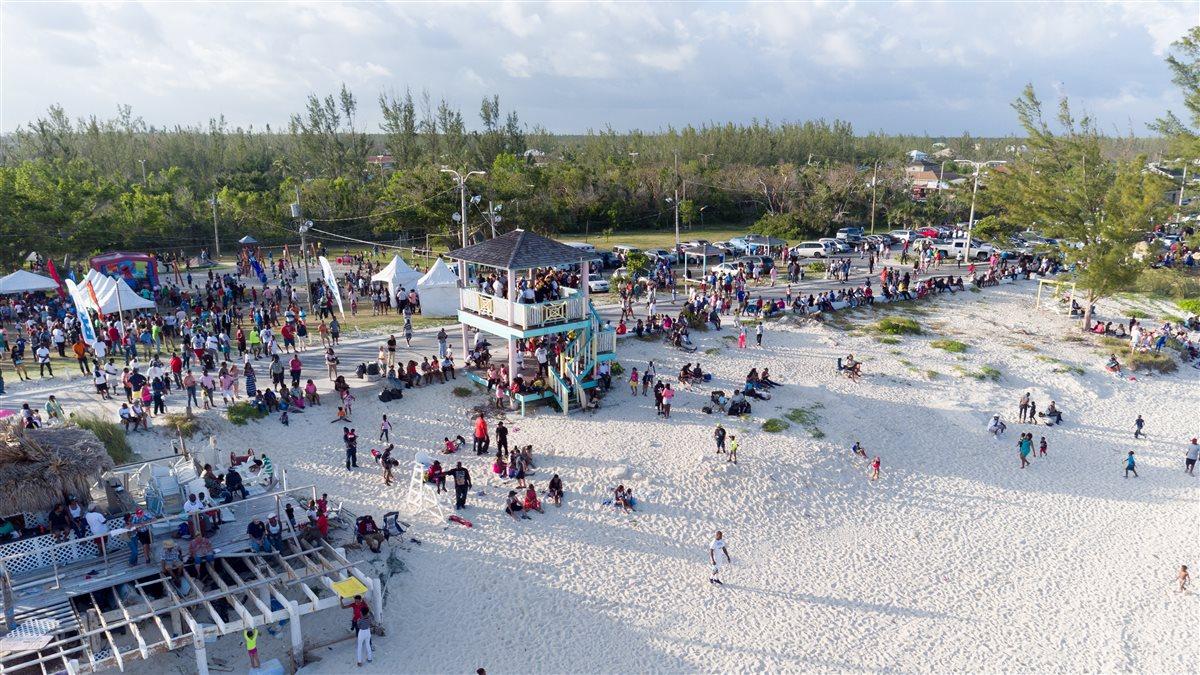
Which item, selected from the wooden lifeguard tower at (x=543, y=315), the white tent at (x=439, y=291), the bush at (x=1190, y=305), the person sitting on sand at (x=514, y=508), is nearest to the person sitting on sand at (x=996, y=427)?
the wooden lifeguard tower at (x=543, y=315)

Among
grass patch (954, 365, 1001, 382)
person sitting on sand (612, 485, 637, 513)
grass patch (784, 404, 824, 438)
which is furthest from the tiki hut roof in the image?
grass patch (954, 365, 1001, 382)

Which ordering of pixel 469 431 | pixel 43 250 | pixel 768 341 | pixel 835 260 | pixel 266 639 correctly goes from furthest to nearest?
pixel 835 260, pixel 43 250, pixel 768 341, pixel 469 431, pixel 266 639

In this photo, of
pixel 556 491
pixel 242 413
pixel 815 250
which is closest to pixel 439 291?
pixel 242 413

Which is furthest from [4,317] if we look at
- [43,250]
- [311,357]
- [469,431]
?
[469,431]

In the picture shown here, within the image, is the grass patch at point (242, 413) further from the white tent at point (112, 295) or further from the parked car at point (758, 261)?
the parked car at point (758, 261)

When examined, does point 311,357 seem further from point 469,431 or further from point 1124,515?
point 1124,515

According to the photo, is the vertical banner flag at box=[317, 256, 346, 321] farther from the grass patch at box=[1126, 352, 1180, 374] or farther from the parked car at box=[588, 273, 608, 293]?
the grass patch at box=[1126, 352, 1180, 374]
